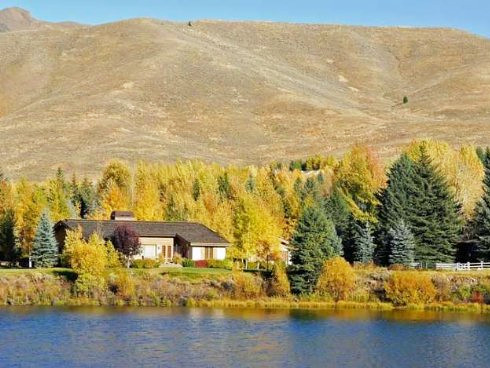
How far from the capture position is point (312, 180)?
97000 millimetres

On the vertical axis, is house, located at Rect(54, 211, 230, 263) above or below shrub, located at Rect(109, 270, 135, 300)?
above

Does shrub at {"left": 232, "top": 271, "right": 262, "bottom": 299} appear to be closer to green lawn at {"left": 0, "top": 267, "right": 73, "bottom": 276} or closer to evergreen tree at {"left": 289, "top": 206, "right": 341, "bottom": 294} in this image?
evergreen tree at {"left": 289, "top": 206, "right": 341, "bottom": 294}

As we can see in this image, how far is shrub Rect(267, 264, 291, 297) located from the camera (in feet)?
206

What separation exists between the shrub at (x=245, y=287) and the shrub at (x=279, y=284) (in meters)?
0.78

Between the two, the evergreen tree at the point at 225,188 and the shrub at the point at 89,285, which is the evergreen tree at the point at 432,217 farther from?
the shrub at the point at 89,285

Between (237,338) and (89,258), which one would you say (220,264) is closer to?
(89,258)

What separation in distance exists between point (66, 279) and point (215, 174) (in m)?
45.6

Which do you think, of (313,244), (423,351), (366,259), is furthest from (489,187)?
(423,351)

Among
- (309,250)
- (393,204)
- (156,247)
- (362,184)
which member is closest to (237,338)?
(309,250)

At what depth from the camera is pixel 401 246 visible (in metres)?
68.1

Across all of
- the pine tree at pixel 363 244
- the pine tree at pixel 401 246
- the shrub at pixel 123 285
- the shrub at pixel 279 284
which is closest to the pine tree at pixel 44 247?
the shrub at pixel 123 285

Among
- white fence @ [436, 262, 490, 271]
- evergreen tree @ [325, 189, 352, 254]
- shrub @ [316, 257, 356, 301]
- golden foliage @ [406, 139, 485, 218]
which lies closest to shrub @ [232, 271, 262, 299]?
shrub @ [316, 257, 356, 301]

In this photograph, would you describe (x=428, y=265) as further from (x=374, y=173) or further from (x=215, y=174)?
(x=215, y=174)

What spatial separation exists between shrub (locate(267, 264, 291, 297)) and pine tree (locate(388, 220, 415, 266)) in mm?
8953
